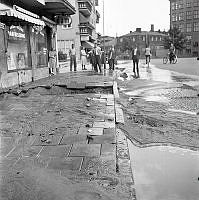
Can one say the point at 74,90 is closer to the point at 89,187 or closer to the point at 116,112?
the point at 116,112

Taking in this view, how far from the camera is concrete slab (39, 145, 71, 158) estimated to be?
16.2 feet

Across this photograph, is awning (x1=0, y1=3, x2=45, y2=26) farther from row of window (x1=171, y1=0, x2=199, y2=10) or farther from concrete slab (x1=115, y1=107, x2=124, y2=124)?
row of window (x1=171, y1=0, x2=199, y2=10)

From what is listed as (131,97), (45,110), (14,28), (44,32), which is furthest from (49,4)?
(45,110)

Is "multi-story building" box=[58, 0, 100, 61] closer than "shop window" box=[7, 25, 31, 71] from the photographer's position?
No

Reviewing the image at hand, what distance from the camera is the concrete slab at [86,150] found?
4910 mm

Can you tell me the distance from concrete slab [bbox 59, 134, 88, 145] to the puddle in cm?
80

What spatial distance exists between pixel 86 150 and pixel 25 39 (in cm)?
1267

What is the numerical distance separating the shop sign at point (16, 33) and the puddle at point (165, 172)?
10.3 metres

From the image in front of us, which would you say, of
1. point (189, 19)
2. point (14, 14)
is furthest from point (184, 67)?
point (189, 19)

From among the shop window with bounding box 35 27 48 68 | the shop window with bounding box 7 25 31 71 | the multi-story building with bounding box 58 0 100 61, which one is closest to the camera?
the shop window with bounding box 7 25 31 71

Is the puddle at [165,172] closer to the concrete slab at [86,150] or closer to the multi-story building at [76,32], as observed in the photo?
the concrete slab at [86,150]

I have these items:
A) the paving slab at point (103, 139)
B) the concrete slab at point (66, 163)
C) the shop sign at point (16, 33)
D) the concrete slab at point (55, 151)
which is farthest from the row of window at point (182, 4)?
the concrete slab at point (66, 163)

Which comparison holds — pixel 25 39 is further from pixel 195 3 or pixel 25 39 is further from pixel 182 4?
pixel 182 4

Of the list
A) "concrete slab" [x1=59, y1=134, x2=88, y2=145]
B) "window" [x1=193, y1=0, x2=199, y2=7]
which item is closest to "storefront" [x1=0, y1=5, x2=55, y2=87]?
"concrete slab" [x1=59, y1=134, x2=88, y2=145]
